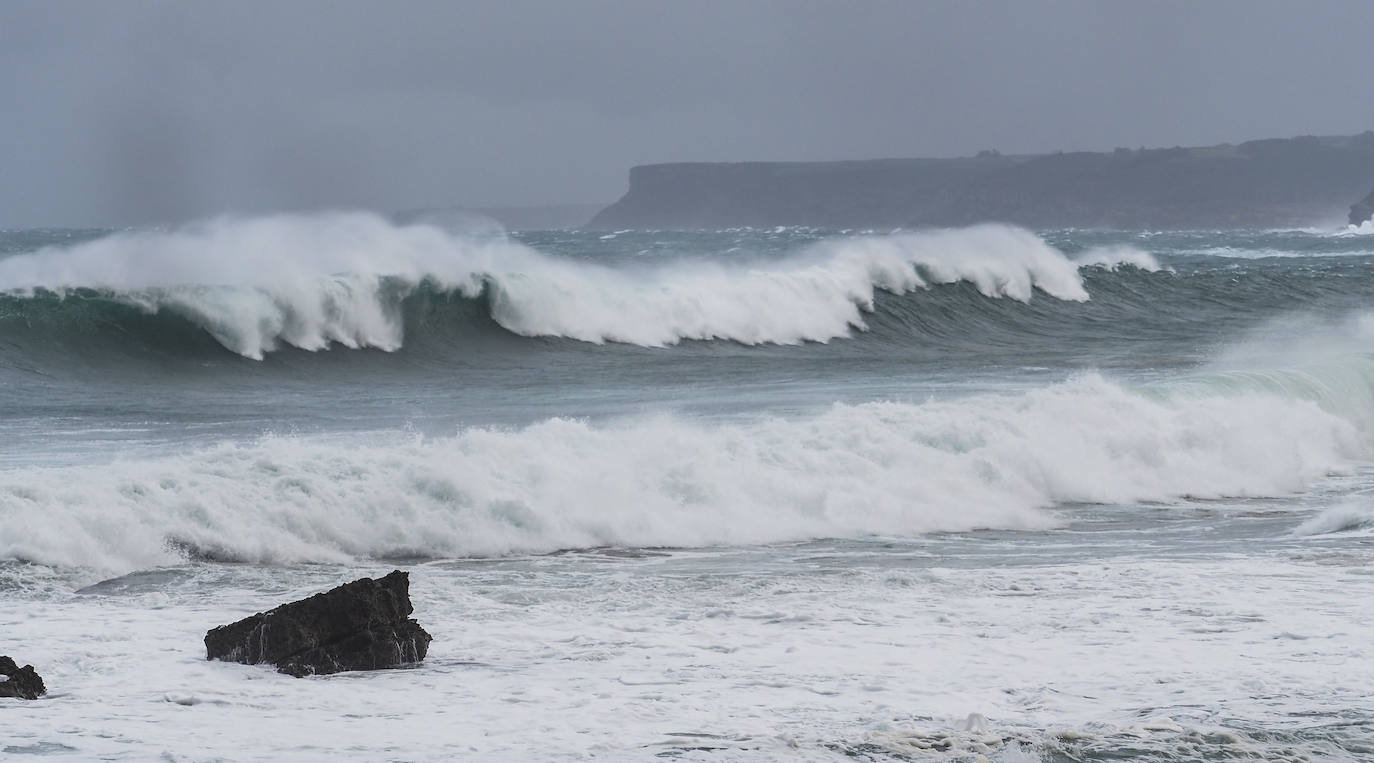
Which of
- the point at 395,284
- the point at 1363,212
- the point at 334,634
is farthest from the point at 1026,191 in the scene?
the point at 334,634

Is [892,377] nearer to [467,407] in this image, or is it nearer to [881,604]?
[467,407]

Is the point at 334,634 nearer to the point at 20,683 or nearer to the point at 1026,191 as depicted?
the point at 20,683

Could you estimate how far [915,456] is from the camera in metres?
13.0

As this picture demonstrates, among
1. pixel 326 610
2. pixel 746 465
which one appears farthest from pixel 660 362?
pixel 326 610

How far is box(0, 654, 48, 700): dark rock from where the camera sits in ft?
20.2

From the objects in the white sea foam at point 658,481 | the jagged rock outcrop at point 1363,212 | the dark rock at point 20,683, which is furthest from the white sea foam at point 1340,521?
the jagged rock outcrop at point 1363,212

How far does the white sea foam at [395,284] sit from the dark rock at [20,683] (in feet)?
49.7

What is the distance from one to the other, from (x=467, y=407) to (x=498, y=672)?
410 inches

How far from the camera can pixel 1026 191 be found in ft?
602

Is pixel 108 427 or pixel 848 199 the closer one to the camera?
pixel 108 427

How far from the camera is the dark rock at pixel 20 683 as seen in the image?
6168 mm

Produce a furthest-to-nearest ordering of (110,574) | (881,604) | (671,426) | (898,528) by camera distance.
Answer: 1. (671,426)
2. (898,528)
3. (110,574)
4. (881,604)

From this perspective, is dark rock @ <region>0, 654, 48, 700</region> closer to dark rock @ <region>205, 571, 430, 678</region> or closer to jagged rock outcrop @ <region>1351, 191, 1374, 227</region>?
dark rock @ <region>205, 571, 430, 678</region>

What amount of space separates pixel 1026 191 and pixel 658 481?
178m
